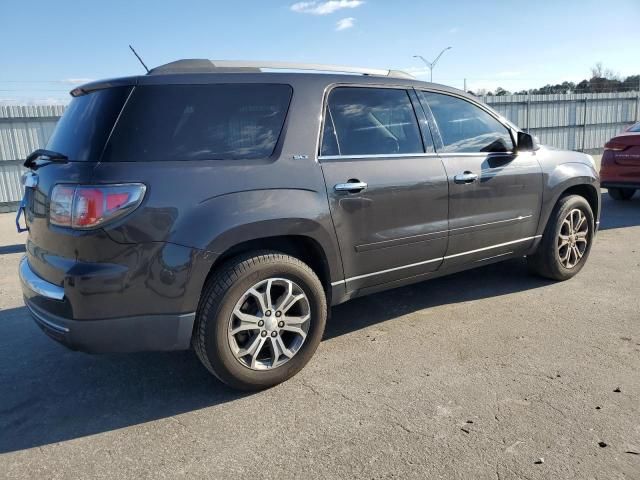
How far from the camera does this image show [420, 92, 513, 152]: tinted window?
4.07 m

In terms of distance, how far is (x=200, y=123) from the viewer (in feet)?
9.67

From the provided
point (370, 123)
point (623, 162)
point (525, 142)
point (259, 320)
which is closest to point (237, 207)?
point (259, 320)

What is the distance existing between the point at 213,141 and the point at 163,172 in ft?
1.21

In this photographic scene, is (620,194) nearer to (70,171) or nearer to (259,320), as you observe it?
(259,320)

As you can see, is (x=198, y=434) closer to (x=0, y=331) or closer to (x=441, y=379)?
(x=441, y=379)

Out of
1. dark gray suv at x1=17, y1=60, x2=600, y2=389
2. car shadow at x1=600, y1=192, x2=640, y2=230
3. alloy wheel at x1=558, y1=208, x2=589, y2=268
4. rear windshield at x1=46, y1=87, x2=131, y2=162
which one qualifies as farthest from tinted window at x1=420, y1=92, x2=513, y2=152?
car shadow at x1=600, y1=192, x2=640, y2=230

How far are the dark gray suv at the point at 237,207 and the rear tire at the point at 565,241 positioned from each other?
1.19 meters

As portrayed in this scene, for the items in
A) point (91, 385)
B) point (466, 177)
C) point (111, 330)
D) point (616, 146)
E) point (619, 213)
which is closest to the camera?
point (111, 330)

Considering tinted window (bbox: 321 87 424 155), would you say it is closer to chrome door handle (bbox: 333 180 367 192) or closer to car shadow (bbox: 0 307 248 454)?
chrome door handle (bbox: 333 180 367 192)

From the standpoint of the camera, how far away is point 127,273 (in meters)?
2.70

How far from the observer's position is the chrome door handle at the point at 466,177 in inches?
157

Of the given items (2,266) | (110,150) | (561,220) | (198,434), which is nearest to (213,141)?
(110,150)

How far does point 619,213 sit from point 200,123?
8.28 meters

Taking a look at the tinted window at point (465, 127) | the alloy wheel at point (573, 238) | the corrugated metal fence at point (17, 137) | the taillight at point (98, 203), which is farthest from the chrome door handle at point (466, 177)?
the corrugated metal fence at point (17, 137)
